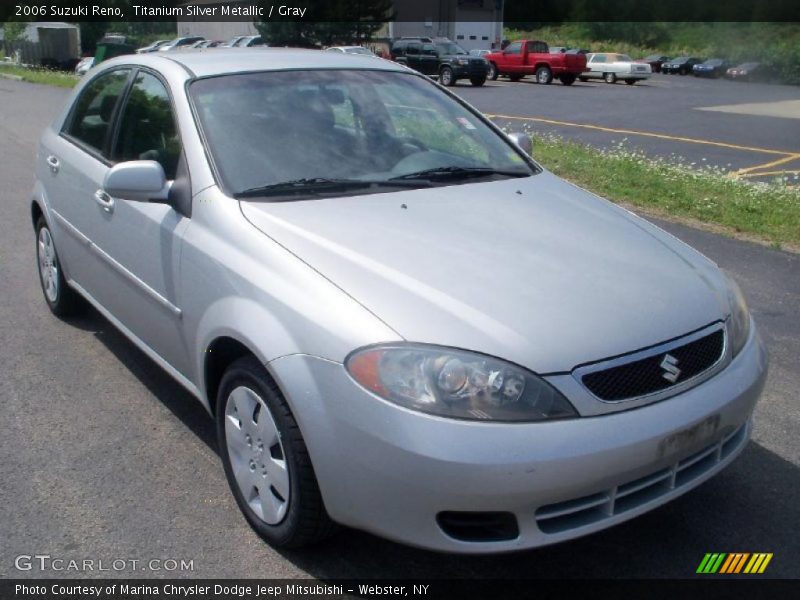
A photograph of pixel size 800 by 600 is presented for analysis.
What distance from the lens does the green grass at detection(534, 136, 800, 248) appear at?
7707 mm

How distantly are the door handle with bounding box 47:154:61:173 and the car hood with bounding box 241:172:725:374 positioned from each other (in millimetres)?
2081

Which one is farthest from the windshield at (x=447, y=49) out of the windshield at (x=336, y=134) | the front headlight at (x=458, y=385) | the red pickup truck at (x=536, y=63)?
the front headlight at (x=458, y=385)

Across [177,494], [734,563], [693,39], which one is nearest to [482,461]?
[734,563]

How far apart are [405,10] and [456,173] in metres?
58.7

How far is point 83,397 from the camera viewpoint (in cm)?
440

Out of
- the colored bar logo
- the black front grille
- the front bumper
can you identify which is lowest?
the colored bar logo

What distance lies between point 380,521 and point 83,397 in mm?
2330

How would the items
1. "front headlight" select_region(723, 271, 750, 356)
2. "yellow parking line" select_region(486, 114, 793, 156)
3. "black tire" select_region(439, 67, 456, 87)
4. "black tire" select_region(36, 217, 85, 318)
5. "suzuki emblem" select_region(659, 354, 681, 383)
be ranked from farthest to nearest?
"black tire" select_region(439, 67, 456, 87), "yellow parking line" select_region(486, 114, 793, 156), "black tire" select_region(36, 217, 85, 318), "front headlight" select_region(723, 271, 750, 356), "suzuki emblem" select_region(659, 354, 681, 383)

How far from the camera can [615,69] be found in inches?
1497

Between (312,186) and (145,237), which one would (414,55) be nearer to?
(145,237)

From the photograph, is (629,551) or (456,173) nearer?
(629,551)

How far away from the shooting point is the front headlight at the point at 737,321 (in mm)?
3129

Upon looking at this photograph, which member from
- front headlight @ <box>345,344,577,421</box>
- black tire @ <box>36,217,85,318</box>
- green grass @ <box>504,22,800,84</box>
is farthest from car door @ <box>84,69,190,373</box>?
green grass @ <box>504,22,800,84</box>

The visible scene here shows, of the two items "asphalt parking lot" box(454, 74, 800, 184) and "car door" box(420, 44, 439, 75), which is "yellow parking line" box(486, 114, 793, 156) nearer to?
"asphalt parking lot" box(454, 74, 800, 184)
